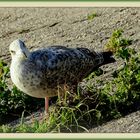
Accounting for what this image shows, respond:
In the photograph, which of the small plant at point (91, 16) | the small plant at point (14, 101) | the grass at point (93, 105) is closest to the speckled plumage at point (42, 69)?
the grass at point (93, 105)

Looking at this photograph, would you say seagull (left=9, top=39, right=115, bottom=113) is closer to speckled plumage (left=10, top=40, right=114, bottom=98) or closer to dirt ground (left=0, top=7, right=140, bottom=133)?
speckled plumage (left=10, top=40, right=114, bottom=98)

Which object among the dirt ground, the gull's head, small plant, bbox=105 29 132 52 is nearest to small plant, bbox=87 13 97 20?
the dirt ground

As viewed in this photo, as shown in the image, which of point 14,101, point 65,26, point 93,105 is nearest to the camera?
point 93,105

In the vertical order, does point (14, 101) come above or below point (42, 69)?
below

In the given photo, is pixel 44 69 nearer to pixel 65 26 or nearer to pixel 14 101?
pixel 14 101

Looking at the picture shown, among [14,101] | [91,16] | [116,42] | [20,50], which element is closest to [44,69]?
[20,50]

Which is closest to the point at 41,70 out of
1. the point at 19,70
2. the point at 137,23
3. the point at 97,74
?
the point at 19,70

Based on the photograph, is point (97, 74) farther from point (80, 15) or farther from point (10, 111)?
point (80, 15)
